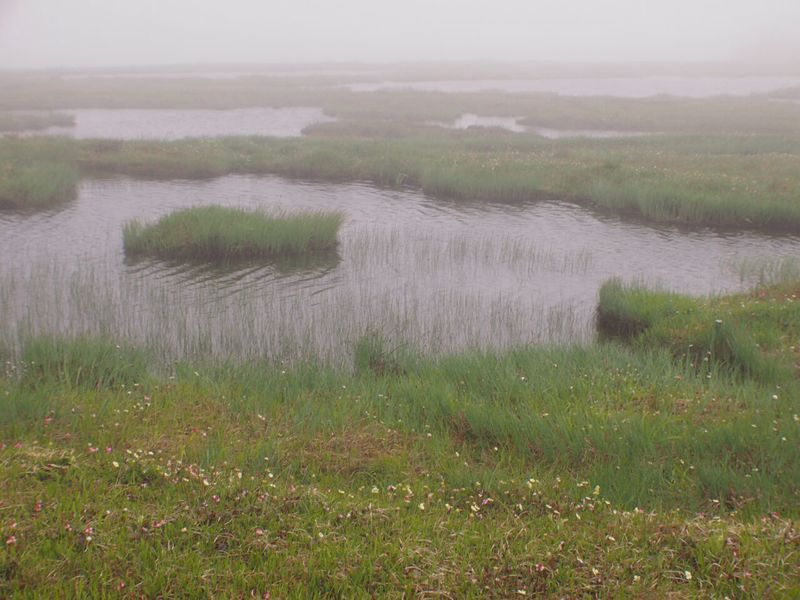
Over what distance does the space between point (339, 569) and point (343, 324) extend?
25.7ft

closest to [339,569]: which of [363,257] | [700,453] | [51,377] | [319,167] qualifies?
[700,453]

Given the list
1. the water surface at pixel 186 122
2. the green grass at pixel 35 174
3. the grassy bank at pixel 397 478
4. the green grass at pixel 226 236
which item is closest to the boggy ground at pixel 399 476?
the grassy bank at pixel 397 478

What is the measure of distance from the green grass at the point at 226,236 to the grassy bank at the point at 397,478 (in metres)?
7.69

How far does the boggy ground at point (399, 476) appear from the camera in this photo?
15.8 ft

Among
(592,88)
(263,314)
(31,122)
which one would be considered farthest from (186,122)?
(592,88)

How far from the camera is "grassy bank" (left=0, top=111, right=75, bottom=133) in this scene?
138 feet

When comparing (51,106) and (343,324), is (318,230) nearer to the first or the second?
(343,324)

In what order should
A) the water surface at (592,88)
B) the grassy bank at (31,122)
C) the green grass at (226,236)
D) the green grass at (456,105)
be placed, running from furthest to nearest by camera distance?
the water surface at (592,88)
the green grass at (456,105)
the grassy bank at (31,122)
the green grass at (226,236)

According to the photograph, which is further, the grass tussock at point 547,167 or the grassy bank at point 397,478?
the grass tussock at point 547,167

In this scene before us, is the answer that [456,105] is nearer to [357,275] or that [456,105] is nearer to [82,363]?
[357,275]

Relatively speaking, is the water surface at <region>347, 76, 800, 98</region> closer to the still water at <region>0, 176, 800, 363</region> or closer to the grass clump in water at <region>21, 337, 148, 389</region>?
the still water at <region>0, 176, 800, 363</region>

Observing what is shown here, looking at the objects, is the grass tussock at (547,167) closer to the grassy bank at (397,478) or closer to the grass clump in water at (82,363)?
the grassy bank at (397,478)

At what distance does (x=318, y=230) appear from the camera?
18.5 metres

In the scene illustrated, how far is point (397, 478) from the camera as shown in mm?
6676
